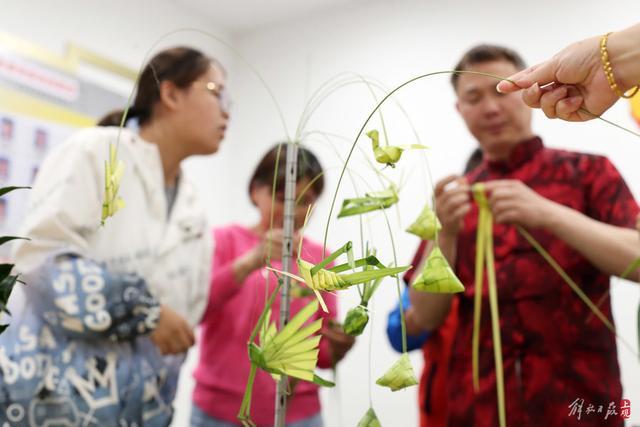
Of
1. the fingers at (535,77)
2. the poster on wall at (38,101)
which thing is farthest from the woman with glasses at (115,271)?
the fingers at (535,77)

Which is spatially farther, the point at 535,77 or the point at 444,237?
the point at 444,237

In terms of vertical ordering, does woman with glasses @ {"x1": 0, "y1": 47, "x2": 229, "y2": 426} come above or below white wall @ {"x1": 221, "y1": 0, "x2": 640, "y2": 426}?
→ below

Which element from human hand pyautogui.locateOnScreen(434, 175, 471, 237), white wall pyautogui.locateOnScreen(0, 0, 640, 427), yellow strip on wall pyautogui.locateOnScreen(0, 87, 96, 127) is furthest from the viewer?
yellow strip on wall pyautogui.locateOnScreen(0, 87, 96, 127)

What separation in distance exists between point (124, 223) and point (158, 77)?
0.82 feet

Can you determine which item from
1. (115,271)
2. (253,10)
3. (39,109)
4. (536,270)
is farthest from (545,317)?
(39,109)

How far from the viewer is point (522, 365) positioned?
0.68 meters

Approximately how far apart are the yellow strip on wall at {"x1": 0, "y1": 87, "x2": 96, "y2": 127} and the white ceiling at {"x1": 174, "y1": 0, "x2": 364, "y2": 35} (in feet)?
1.41

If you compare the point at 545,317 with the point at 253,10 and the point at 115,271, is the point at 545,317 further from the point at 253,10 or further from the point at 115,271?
the point at 253,10

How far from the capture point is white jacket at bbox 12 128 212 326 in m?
0.74

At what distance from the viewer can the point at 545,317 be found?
2.23 feet

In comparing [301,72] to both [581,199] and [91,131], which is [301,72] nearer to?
[91,131]

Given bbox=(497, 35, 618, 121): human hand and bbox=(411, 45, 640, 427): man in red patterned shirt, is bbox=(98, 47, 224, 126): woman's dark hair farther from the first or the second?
bbox=(497, 35, 618, 121): human hand

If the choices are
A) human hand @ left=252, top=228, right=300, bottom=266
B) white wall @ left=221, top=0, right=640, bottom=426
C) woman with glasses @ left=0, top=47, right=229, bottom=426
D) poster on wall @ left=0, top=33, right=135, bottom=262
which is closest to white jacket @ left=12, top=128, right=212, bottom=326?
Answer: woman with glasses @ left=0, top=47, right=229, bottom=426

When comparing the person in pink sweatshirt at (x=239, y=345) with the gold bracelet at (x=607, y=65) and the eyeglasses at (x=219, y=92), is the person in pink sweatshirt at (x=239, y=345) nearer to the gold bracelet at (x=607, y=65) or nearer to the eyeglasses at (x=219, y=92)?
the eyeglasses at (x=219, y=92)
